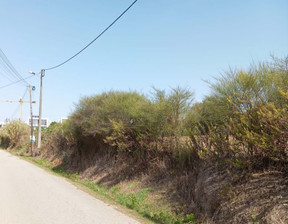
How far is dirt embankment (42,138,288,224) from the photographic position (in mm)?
5992

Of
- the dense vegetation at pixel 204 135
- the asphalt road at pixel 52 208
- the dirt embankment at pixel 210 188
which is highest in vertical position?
the dense vegetation at pixel 204 135

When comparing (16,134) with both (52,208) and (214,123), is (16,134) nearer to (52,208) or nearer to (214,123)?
(52,208)

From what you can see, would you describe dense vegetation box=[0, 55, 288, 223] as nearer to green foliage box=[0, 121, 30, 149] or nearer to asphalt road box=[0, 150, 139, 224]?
asphalt road box=[0, 150, 139, 224]

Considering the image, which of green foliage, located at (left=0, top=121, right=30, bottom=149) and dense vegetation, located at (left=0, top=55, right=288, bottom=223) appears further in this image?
green foliage, located at (left=0, top=121, right=30, bottom=149)

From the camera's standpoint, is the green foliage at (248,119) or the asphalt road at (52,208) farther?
the asphalt road at (52,208)

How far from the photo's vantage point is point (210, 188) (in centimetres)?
776

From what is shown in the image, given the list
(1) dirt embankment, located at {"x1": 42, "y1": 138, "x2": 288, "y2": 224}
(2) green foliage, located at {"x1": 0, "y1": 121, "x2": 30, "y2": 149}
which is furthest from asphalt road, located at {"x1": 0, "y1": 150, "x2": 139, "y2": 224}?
(2) green foliage, located at {"x1": 0, "y1": 121, "x2": 30, "y2": 149}

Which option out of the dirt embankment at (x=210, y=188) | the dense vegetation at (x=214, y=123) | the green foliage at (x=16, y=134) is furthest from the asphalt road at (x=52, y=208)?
the green foliage at (x=16, y=134)

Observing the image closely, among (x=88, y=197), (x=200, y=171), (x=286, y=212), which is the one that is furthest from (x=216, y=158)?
(x=88, y=197)

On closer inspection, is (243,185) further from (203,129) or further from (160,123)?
(160,123)

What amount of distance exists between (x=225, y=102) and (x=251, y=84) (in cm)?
89

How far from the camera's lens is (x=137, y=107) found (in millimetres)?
13344

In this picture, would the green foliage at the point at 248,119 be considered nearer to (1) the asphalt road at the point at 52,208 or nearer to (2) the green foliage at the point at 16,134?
(1) the asphalt road at the point at 52,208

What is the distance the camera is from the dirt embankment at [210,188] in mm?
5992
